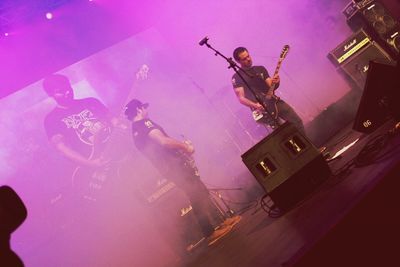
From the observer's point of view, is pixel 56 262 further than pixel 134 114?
Yes

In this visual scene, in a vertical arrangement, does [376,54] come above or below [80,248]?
below

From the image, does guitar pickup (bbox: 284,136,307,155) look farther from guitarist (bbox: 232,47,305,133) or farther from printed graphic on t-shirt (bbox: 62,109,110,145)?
printed graphic on t-shirt (bbox: 62,109,110,145)

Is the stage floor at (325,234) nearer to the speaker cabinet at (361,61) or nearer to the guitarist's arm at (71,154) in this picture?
the guitarist's arm at (71,154)

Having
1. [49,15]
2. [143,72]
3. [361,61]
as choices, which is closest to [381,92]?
[361,61]

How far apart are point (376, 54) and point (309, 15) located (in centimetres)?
274

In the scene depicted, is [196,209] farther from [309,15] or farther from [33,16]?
[309,15]

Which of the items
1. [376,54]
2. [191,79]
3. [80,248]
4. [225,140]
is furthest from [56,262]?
[376,54]

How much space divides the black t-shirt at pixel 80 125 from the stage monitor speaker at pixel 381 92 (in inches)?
175

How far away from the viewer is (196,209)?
419 cm

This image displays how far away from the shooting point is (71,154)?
18.0 feet

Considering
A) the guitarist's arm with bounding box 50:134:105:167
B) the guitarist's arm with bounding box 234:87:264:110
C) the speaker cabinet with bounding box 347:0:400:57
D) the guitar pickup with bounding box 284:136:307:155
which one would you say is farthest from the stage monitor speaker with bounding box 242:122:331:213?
the guitarist's arm with bounding box 50:134:105:167

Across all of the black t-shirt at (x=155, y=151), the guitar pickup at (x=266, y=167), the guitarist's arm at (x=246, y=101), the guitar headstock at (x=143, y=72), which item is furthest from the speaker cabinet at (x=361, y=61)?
the guitar headstock at (x=143, y=72)

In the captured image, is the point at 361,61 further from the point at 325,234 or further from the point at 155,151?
the point at 325,234

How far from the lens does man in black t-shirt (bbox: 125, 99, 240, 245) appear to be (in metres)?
4.19
